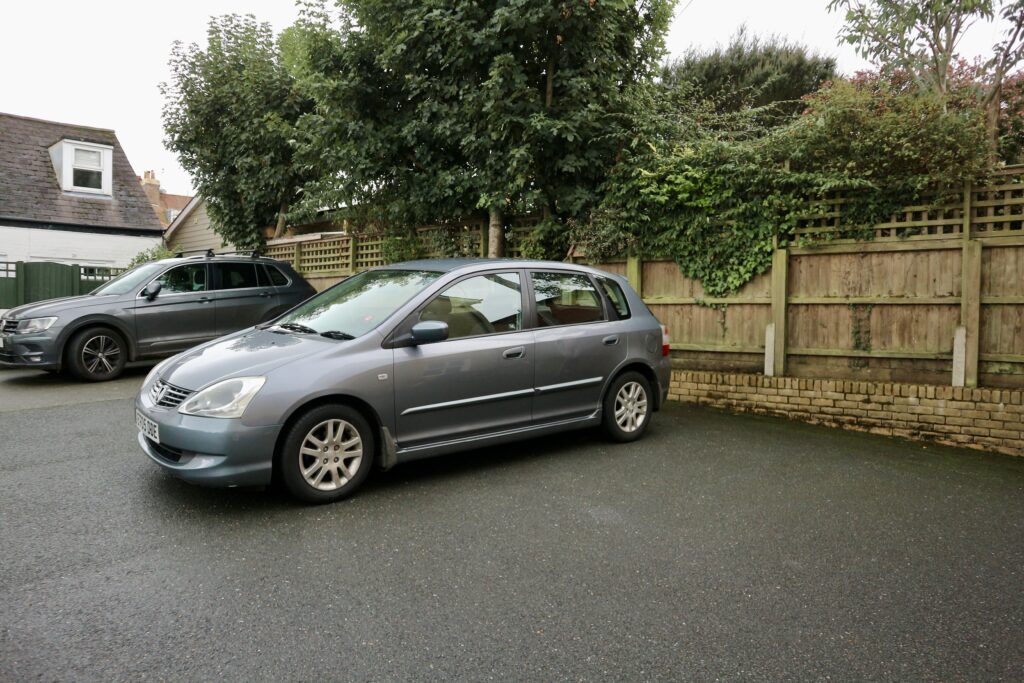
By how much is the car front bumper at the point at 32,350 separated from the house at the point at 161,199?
23540 millimetres

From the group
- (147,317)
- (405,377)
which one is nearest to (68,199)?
(147,317)

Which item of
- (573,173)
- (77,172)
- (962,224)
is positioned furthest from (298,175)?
(962,224)

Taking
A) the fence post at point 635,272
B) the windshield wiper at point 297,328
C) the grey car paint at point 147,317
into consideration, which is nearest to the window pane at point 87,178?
the grey car paint at point 147,317

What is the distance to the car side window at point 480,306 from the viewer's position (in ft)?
17.1

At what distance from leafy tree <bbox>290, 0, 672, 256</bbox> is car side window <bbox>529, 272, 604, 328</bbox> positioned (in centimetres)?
281

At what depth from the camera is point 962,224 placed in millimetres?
6539

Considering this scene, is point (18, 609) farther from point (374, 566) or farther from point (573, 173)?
point (573, 173)

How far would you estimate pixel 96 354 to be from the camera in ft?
30.4

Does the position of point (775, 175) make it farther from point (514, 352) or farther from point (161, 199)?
point (161, 199)

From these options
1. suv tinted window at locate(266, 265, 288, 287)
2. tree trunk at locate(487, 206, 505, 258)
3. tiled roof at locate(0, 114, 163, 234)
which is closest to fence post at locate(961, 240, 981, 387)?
tree trunk at locate(487, 206, 505, 258)

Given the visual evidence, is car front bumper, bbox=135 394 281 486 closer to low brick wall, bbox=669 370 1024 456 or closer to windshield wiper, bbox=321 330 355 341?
windshield wiper, bbox=321 330 355 341

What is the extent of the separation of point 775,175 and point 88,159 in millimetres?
20337

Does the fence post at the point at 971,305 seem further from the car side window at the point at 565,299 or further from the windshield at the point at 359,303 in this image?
the windshield at the point at 359,303

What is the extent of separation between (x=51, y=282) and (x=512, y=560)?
48.9 feet
